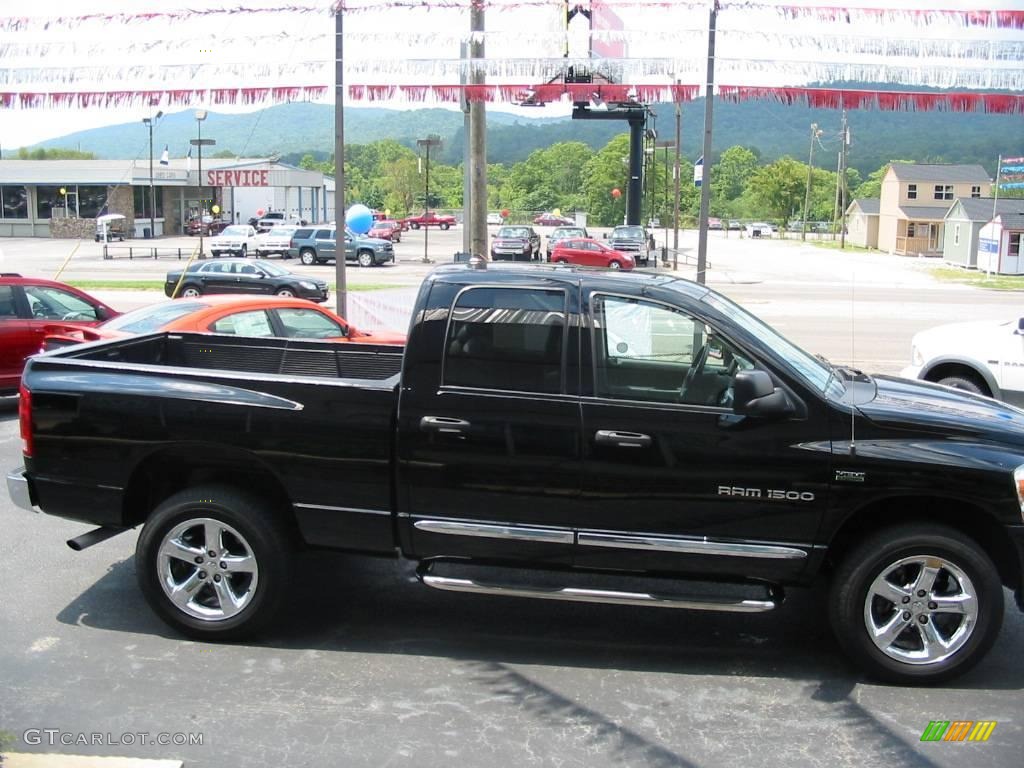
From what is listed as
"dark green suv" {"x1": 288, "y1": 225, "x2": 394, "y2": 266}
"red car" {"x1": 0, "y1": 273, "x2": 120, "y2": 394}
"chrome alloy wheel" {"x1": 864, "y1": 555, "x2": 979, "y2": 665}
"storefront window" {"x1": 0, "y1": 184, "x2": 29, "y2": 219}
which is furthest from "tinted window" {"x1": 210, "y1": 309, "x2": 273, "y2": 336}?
"storefront window" {"x1": 0, "y1": 184, "x2": 29, "y2": 219}

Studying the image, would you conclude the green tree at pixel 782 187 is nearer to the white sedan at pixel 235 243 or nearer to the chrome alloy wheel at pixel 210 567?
the white sedan at pixel 235 243

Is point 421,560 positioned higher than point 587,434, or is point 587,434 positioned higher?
point 587,434

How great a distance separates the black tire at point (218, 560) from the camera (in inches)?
211

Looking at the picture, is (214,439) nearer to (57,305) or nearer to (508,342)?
(508,342)

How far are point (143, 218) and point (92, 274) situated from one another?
3245 centimetres

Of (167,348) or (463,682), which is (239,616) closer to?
(463,682)

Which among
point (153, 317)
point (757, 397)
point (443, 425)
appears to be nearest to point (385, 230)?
point (153, 317)

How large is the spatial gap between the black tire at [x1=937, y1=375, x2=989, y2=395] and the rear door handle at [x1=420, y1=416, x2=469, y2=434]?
22.7ft

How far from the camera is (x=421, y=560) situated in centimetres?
539

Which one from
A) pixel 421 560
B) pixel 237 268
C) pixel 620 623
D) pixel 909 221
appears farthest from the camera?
pixel 909 221

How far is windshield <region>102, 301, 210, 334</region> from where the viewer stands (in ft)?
33.2

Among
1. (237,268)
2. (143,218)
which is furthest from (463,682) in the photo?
(143,218)

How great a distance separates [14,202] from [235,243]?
90.4ft

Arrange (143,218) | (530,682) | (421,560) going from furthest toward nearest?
(143,218) < (421,560) < (530,682)
